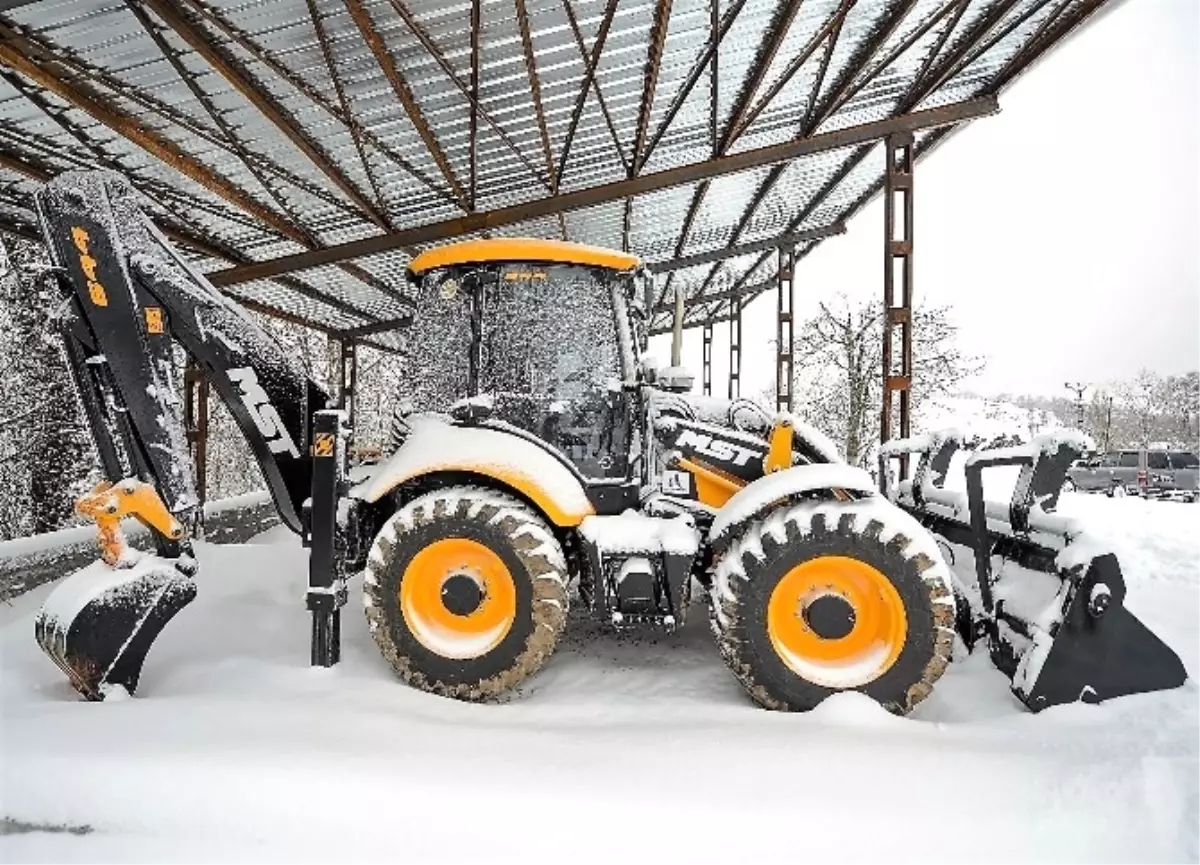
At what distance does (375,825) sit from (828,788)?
60.7 inches

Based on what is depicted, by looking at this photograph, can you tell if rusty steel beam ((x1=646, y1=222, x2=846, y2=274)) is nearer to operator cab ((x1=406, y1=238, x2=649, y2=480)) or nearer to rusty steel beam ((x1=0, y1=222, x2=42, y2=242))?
rusty steel beam ((x1=0, y1=222, x2=42, y2=242))

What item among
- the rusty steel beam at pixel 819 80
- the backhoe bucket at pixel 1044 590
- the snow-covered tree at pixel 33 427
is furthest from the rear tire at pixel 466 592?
the snow-covered tree at pixel 33 427

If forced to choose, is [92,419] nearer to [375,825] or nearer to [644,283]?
[375,825]

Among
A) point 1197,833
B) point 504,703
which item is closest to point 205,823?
point 504,703

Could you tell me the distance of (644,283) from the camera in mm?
4273

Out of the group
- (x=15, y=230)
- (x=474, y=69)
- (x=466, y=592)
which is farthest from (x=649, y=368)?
(x=15, y=230)

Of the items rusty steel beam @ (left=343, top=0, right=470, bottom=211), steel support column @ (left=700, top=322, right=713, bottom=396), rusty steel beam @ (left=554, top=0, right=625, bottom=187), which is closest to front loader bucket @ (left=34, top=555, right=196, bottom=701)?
rusty steel beam @ (left=343, top=0, right=470, bottom=211)

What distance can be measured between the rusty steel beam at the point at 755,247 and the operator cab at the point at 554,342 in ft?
37.3

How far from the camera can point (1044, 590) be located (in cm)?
367

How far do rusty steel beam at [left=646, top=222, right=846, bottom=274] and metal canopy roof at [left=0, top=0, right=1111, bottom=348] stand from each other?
10.1ft

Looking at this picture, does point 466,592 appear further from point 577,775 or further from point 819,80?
point 819,80

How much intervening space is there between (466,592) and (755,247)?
13.0m

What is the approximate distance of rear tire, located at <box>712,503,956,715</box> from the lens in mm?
3451

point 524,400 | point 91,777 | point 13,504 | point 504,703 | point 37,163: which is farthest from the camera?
point 13,504
